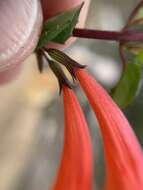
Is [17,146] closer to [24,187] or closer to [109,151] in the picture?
[24,187]

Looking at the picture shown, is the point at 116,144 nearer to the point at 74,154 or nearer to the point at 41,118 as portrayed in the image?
the point at 74,154

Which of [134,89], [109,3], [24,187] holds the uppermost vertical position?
[109,3]

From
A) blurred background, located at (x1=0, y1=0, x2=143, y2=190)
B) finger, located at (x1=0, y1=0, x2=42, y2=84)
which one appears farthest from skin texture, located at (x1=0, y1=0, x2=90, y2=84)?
blurred background, located at (x1=0, y1=0, x2=143, y2=190)

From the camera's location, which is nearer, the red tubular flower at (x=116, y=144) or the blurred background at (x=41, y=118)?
the red tubular flower at (x=116, y=144)

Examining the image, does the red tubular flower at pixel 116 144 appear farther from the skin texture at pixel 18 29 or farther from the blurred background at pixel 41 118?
the blurred background at pixel 41 118

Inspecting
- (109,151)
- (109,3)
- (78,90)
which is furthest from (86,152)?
(109,3)

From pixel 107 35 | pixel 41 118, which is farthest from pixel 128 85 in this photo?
pixel 41 118

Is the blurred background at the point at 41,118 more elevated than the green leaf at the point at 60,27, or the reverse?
the green leaf at the point at 60,27

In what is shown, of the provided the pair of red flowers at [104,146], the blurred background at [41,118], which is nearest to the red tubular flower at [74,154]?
the pair of red flowers at [104,146]
